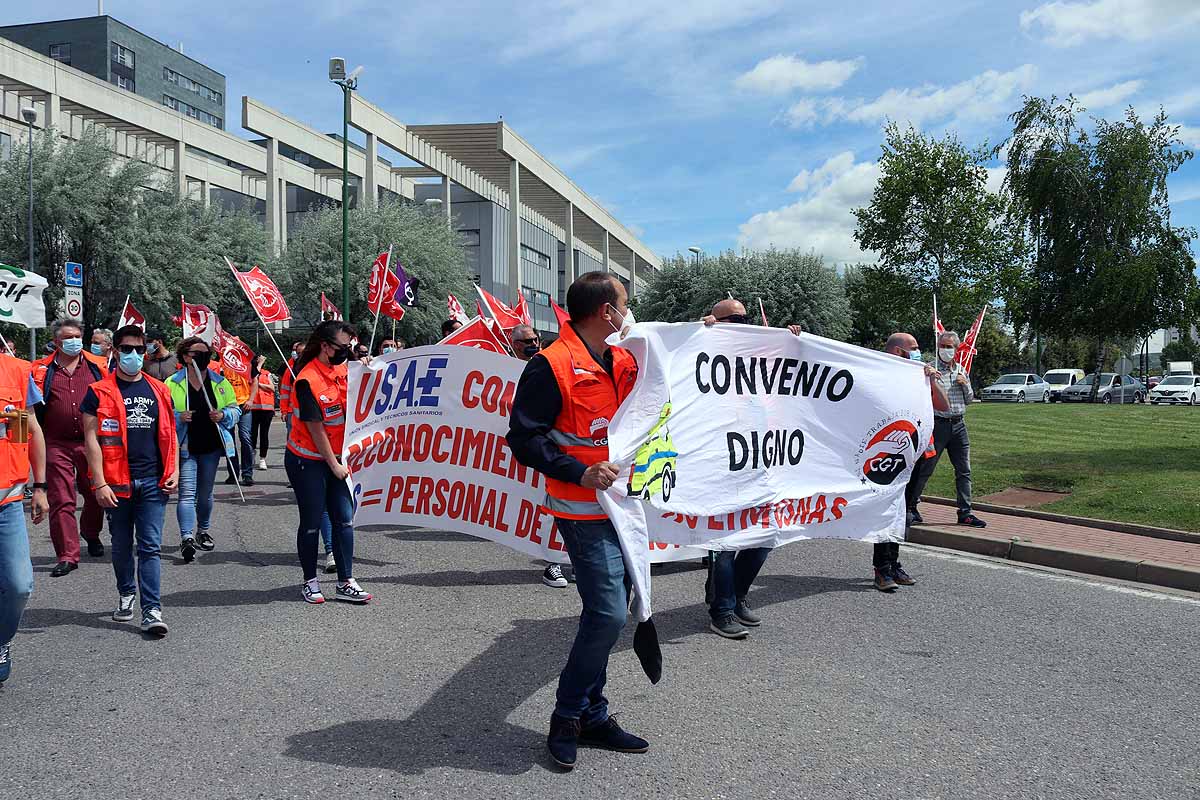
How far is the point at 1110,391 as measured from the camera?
46125 millimetres

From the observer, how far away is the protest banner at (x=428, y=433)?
7164 mm

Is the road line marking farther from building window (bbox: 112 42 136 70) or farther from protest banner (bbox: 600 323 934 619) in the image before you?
building window (bbox: 112 42 136 70)

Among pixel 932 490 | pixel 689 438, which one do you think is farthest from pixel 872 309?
pixel 689 438

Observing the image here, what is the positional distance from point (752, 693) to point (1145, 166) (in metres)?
42.6

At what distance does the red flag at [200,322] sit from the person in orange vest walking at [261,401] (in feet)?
3.06

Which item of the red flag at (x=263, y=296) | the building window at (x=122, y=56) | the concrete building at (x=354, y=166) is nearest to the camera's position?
the red flag at (x=263, y=296)

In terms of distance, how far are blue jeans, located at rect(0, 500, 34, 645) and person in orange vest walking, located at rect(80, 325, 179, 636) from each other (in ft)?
3.15

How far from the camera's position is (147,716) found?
4.34 meters

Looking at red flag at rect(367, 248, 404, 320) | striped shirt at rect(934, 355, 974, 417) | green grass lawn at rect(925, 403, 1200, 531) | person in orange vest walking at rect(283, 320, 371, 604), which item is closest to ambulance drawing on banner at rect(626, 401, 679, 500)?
person in orange vest walking at rect(283, 320, 371, 604)

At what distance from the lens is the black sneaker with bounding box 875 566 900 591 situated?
22.6 ft

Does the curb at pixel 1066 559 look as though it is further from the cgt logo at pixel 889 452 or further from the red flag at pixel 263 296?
the red flag at pixel 263 296

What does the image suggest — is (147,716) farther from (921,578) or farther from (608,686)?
(921,578)

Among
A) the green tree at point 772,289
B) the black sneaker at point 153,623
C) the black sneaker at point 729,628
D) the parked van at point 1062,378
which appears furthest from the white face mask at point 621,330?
the parked van at point 1062,378

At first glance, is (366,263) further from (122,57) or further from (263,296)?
(122,57)
